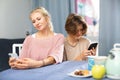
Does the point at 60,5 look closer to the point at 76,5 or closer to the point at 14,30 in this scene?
the point at 76,5

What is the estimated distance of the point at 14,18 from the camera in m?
3.69

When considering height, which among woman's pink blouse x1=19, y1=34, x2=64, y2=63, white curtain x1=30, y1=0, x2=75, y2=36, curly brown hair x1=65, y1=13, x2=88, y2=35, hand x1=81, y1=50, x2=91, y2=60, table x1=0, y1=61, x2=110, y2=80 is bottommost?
table x1=0, y1=61, x2=110, y2=80

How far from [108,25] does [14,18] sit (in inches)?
59.6

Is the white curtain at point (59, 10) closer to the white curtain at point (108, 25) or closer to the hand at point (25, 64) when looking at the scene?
the white curtain at point (108, 25)

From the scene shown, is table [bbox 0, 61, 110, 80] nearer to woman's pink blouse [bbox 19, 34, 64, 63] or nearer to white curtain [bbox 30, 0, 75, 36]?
Result: woman's pink blouse [bbox 19, 34, 64, 63]

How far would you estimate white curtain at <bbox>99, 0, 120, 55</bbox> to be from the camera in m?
3.12

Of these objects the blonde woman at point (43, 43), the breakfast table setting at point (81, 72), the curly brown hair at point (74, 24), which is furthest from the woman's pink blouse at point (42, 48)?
the curly brown hair at point (74, 24)

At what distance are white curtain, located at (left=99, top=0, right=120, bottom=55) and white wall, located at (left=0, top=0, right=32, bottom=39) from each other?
4.33ft

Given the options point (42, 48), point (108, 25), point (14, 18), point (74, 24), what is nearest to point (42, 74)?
point (42, 48)

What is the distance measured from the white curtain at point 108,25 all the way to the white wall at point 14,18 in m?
1.32

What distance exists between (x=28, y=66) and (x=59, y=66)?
215 mm

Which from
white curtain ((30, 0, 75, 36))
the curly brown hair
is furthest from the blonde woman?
white curtain ((30, 0, 75, 36))

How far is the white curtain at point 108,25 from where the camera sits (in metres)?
3.12

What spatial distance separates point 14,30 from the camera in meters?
3.69
